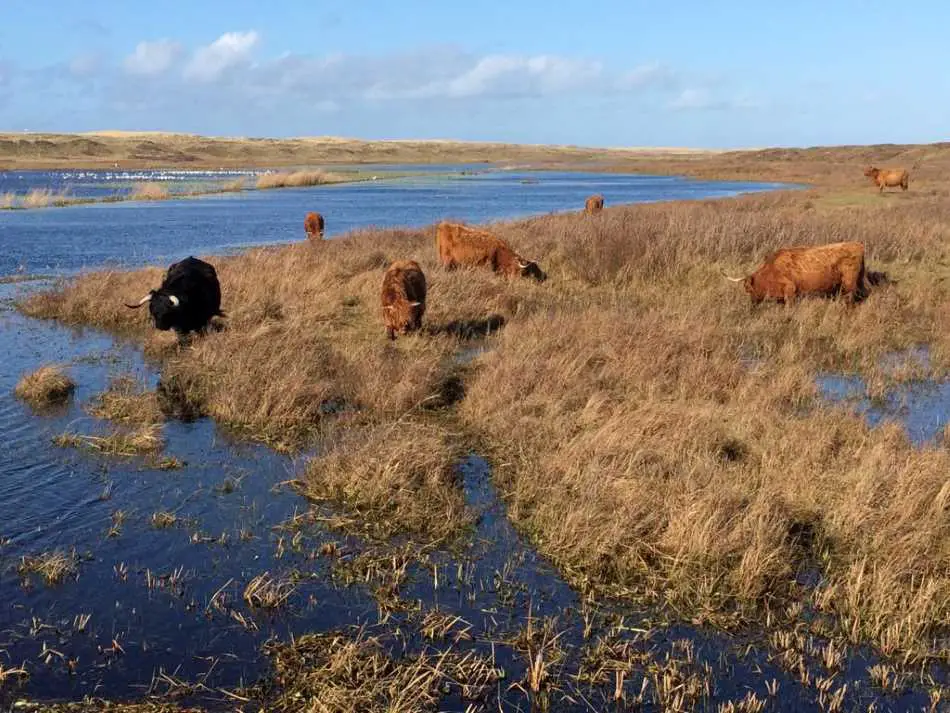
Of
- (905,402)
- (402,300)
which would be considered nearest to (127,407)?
(402,300)

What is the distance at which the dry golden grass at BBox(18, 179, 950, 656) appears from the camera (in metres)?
5.34

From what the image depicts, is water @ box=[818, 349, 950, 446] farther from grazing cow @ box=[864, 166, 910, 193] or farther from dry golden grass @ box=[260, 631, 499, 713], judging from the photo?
grazing cow @ box=[864, 166, 910, 193]

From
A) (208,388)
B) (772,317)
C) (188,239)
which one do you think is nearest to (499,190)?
(188,239)

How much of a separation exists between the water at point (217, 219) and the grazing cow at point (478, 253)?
7.75 m

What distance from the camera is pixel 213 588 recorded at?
5164mm

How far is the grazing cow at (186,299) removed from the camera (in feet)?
35.7

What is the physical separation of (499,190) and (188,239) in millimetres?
32032

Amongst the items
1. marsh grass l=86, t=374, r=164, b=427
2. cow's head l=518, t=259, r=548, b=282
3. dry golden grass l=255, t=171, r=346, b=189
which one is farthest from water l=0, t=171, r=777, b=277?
marsh grass l=86, t=374, r=164, b=427

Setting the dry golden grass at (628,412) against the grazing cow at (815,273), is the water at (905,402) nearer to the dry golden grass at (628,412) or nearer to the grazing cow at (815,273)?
the dry golden grass at (628,412)

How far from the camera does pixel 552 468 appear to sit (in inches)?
261

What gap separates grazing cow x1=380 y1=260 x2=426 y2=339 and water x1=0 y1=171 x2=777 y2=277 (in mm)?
9297

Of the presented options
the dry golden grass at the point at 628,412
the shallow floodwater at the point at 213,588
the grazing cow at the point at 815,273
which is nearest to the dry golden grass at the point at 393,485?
the dry golden grass at the point at 628,412

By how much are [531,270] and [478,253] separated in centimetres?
112

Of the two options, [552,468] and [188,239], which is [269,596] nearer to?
[552,468]
